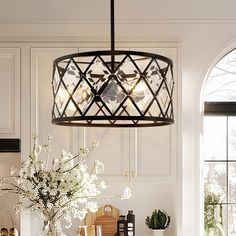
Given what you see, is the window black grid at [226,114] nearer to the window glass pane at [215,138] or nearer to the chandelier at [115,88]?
the window glass pane at [215,138]

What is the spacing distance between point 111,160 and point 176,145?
47 cm

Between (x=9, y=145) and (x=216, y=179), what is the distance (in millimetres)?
1630

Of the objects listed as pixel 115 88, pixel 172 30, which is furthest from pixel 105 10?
pixel 115 88

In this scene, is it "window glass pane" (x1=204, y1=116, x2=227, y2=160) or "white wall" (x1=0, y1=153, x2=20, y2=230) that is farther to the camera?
"window glass pane" (x1=204, y1=116, x2=227, y2=160)

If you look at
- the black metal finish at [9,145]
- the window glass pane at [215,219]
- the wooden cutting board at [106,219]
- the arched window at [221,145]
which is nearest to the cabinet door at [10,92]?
the black metal finish at [9,145]

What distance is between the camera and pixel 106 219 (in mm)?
4090

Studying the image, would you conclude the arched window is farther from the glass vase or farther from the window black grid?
the glass vase

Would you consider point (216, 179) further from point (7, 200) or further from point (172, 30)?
point (7, 200)

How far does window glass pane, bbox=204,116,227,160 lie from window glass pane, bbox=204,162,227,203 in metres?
0.06

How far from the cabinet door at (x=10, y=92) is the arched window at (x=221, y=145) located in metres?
1.45

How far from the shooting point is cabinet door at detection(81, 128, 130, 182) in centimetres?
387

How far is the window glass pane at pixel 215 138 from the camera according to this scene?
14.1ft

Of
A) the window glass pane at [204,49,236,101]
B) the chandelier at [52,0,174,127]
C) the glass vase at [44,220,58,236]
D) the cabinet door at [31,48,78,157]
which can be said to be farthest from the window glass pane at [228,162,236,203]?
the chandelier at [52,0,174,127]

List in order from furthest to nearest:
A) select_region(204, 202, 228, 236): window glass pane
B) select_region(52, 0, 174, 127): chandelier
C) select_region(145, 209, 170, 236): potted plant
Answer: select_region(204, 202, 228, 236): window glass pane, select_region(145, 209, 170, 236): potted plant, select_region(52, 0, 174, 127): chandelier
